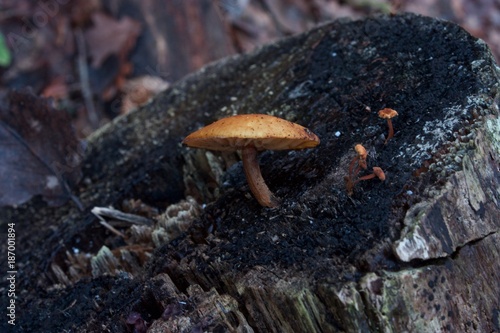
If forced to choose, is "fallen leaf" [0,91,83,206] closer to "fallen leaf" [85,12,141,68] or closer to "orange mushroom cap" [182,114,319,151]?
"orange mushroom cap" [182,114,319,151]

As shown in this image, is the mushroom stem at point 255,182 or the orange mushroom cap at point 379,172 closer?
the orange mushroom cap at point 379,172

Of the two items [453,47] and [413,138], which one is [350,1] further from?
[413,138]

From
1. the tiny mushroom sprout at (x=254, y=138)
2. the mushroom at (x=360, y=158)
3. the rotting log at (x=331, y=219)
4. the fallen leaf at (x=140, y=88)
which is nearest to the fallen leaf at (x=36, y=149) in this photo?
the rotting log at (x=331, y=219)

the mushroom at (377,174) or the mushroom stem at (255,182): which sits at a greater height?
the mushroom stem at (255,182)

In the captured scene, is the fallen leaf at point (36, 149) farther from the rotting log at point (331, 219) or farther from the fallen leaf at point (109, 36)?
the fallen leaf at point (109, 36)

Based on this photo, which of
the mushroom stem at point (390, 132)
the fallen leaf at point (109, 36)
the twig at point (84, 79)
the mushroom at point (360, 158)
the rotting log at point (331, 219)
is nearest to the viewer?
the rotting log at point (331, 219)

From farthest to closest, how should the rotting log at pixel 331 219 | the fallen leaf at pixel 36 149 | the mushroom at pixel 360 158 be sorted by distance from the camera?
1. the fallen leaf at pixel 36 149
2. the mushroom at pixel 360 158
3. the rotting log at pixel 331 219
